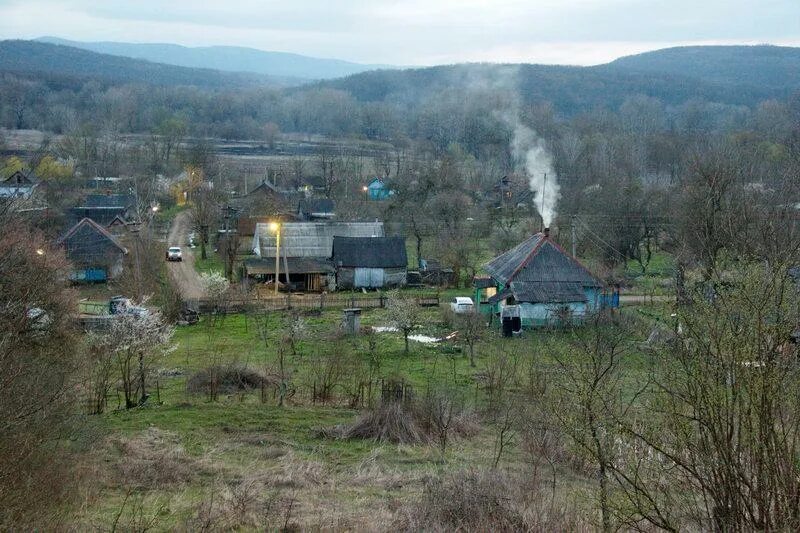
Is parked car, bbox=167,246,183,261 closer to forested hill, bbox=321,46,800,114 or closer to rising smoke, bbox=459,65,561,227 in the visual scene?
rising smoke, bbox=459,65,561,227

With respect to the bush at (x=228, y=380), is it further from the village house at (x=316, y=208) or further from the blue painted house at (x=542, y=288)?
the village house at (x=316, y=208)

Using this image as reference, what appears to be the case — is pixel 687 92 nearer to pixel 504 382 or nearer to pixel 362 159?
pixel 362 159

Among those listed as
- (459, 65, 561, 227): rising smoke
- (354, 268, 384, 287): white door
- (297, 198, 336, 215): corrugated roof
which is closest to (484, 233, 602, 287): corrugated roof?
(459, 65, 561, 227): rising smoke

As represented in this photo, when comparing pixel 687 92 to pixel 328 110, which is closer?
pixel 328 110

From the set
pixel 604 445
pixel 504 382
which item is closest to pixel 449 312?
pixel 504 382

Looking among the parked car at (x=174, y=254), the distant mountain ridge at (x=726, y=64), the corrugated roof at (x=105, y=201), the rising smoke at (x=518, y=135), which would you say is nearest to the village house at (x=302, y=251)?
the parked car at (x=174, y=254)

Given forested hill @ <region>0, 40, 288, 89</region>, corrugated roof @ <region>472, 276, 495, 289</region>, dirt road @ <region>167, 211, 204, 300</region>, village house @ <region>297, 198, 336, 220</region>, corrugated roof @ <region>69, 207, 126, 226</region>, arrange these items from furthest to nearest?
forested hill @ <region>0, 40, 288, 89</region> < village house @ <region>297, 198, 336, 220</region> < corrugated roof @ <region>69, 207, 126, 226</region> < dirt road @ <region>167, 211, 204, 300</region> < corrugated roof @ <region>472, 276, 495, 289</region>

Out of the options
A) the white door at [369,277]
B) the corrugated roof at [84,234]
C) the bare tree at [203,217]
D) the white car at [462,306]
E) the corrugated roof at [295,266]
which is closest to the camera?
the white car at [462,306]
